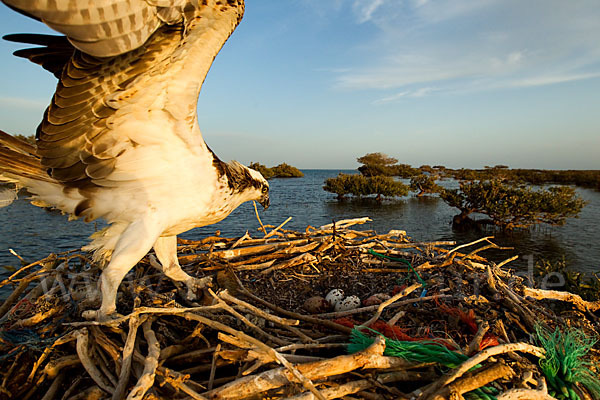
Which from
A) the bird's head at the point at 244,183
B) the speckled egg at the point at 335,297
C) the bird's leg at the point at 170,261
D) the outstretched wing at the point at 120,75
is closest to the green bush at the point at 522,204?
the speckled egg at the point at 335,297

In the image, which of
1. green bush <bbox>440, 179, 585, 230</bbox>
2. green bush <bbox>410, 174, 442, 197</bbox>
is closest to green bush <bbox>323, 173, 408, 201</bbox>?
green bush <bbox>410, 174, 442, 197</bbox>

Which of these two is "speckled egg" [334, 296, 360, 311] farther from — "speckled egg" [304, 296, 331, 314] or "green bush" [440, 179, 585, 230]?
"green bush" [440, 179, 585, 230]

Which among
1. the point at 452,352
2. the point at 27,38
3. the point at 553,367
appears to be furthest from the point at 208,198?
the point at 553,367

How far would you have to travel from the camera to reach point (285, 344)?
2000 mm

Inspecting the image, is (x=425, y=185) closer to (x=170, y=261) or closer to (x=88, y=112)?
(x=170, y=261)

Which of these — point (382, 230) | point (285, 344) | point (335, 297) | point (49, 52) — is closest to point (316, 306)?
point (335, 297)

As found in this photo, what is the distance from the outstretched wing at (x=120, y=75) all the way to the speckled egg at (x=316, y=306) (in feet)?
6.03

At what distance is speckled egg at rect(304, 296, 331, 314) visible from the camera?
3.03m

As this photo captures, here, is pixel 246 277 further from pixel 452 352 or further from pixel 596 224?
pixel 596 224

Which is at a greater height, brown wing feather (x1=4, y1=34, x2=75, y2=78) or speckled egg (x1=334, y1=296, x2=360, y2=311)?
brown wing feather (x1=4, y1=34, x2=75, y2=78)

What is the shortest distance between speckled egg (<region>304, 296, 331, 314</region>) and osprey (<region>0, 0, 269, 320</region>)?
1193 mm

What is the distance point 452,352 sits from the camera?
5.82 feet

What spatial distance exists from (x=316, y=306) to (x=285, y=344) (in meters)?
1.07

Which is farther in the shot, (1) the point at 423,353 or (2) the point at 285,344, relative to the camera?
(2) the point at 285,344
